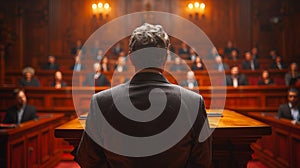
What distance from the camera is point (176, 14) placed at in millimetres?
10898

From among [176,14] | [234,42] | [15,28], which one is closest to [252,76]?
[234,42]

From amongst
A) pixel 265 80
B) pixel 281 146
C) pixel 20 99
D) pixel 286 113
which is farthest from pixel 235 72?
pixel 20 99

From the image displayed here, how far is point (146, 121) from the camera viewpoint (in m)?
1.24

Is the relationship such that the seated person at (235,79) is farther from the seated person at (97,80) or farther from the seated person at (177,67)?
the seated person at (97,80)

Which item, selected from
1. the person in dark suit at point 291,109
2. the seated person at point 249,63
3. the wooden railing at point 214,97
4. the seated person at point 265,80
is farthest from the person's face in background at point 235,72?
the person in dark suit at point 291,109

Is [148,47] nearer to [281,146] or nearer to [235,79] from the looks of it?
[281,146]

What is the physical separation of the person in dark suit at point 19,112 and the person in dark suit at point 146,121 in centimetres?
341

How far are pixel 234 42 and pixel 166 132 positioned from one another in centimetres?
1013

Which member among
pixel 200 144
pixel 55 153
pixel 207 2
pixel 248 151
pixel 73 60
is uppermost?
pixel 207 2

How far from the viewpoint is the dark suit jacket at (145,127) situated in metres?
1.24

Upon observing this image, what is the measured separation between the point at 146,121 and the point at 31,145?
287 cm

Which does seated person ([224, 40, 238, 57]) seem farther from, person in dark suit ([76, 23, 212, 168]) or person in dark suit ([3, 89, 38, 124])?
person in dark suit ([76, 23, 212, 168])

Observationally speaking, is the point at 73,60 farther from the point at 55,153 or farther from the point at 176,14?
the point at 55,153

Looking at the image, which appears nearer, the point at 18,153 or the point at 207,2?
the point at 18,153
